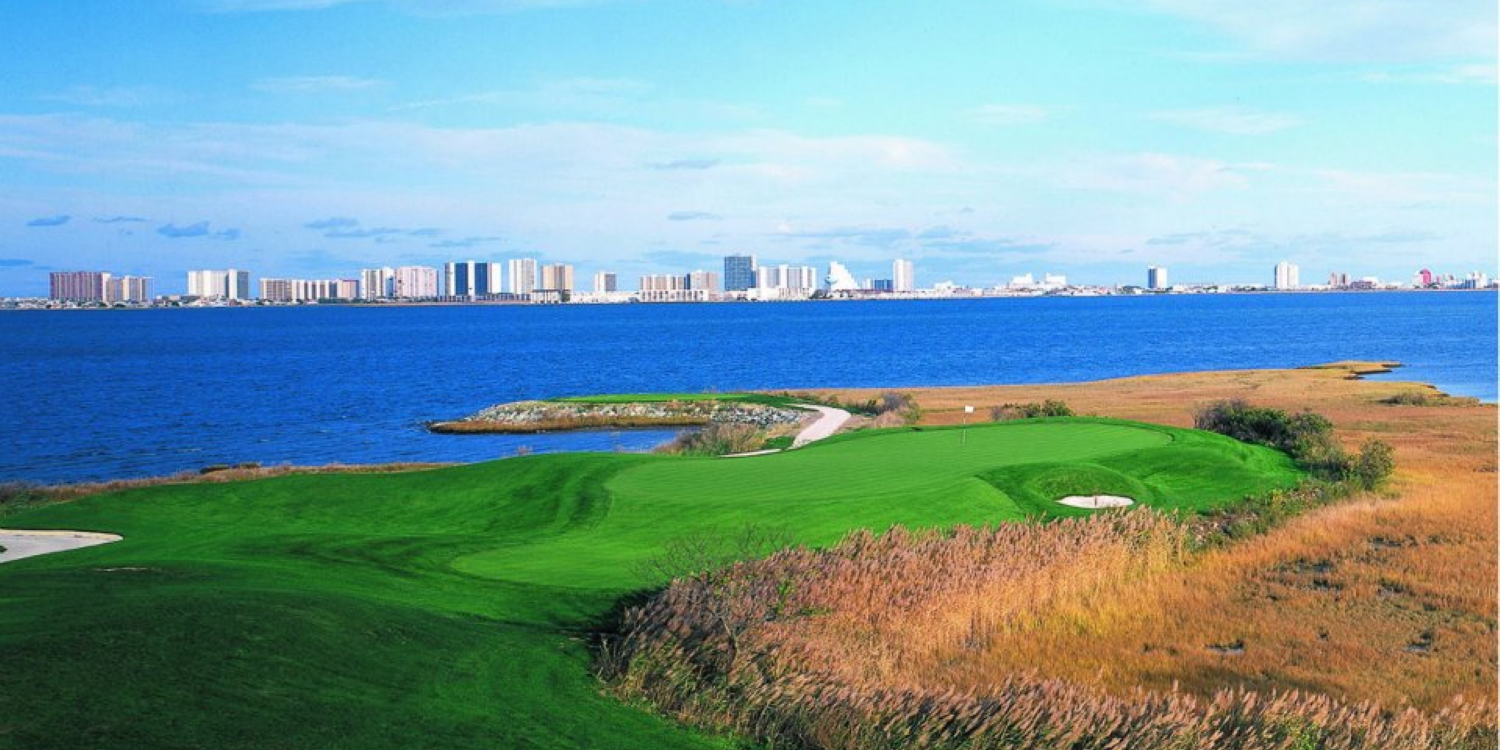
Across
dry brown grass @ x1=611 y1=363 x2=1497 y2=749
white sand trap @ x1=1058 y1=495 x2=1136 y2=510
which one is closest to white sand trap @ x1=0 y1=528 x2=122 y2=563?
dry brown grass @ x1=611 y1=363 x2=1497 y2=749

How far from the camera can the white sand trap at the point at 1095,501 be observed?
67.7 feet

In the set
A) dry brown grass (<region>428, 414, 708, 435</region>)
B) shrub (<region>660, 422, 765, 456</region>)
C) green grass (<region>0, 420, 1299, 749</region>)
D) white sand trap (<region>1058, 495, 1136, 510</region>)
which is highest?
green grass (<region>0, 420, 1299, 749</region>)

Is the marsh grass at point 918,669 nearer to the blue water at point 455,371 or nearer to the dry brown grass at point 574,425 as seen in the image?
the blue water at point 455,371

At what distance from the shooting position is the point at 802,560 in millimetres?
12977

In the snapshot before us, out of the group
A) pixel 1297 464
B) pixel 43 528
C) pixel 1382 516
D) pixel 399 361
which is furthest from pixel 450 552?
pixel 399 361

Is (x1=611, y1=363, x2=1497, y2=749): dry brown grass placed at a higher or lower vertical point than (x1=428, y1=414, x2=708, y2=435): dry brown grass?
higher

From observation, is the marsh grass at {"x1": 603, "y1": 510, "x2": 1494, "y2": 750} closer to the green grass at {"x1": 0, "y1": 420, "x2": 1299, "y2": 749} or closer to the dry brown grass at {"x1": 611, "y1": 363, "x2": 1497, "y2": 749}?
the dry brown grass at {"x1": 611, "y1": 363, "x2": 1497, "y2": 749}

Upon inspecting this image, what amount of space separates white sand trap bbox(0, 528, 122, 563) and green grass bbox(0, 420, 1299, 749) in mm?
369

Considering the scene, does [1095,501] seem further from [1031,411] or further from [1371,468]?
[1031,411]

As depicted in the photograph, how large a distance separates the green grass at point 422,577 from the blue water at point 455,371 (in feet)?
87.5

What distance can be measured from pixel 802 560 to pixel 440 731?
5.55 meters

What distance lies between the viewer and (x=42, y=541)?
56.0 ft

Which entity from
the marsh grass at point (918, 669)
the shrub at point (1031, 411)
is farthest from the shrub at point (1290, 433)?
the marsh grass at point (918, 669)

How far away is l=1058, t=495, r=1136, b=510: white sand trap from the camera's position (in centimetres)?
2064
